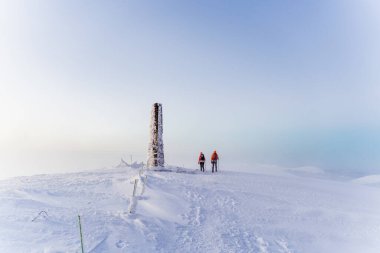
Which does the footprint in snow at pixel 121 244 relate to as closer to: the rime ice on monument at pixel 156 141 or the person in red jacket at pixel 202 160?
the rime ice on monument at pixel 156 141

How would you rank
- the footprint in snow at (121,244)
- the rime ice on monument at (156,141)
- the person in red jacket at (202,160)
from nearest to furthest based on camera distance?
the footprint in snow at (121,244) < the rime ice on monument at (156,141) < the person in red jacket at (202,160)

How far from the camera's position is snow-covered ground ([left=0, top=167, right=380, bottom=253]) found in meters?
9.91

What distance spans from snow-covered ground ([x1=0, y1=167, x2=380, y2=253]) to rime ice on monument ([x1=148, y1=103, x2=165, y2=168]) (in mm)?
7597

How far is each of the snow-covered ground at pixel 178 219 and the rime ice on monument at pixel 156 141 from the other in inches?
299

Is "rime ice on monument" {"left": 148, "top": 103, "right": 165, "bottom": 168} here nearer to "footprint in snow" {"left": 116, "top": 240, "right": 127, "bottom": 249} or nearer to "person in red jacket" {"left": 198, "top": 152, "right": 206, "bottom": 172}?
"person in red jacket" {"left": 198, "top": 152, "right": 206, "bottom": 172}

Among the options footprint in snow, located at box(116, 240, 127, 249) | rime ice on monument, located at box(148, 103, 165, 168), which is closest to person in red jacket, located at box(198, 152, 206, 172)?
rime ice on monument, located at box(148, 103, 165, 168)

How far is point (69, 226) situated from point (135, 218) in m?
2.38

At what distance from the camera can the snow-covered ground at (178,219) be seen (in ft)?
32.5

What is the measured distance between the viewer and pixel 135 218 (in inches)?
464

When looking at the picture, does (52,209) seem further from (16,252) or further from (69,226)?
(16,252)

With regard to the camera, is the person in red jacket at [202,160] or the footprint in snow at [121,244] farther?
the person in red jacket at [202,160]

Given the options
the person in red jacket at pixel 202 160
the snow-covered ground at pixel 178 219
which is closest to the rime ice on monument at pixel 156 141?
the person in red jacket at pixel 202 160

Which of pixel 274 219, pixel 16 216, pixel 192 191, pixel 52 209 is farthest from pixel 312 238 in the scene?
pixel 16 216

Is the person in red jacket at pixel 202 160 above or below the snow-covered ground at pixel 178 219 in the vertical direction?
above
